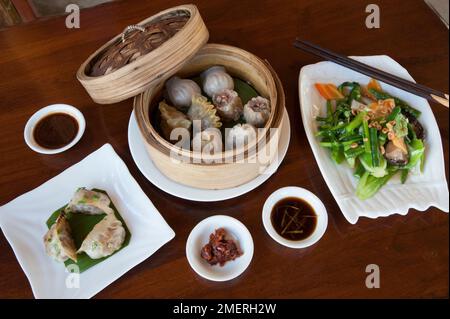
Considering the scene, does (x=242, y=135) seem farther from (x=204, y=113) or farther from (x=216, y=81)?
(x=216, y=81)

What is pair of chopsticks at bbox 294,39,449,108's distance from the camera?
1632 millimetres

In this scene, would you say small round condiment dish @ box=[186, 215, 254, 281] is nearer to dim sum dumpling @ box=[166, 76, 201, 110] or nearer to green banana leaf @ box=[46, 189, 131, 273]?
green banana leaf @ box=[46, 189, 131, 273]

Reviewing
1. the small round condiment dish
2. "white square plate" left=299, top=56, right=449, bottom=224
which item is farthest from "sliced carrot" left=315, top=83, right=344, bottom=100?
the small round condiment dish

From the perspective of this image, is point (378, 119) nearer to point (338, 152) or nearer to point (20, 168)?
point (338, 152)

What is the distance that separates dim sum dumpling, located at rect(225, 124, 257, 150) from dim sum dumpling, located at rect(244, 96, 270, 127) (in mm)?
69

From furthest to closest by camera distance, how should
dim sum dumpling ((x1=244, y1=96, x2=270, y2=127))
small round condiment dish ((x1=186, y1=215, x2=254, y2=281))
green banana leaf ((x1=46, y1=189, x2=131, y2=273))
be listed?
dim sum dumpling ((x1=244, y1=96, x2=270, y2=127)), green banana leaf ((x1=46, y1=189, x2=131, y2=273)), small round condiment dish ((x1=186, y1=215, x2=254, y2=281))

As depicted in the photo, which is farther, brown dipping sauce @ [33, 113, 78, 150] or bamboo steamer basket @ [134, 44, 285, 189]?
brown dipping sauce @ [33, 113, 78, 150]

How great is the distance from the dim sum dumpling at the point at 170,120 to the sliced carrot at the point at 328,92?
0.61 meters

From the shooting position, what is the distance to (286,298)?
1369 millimetres

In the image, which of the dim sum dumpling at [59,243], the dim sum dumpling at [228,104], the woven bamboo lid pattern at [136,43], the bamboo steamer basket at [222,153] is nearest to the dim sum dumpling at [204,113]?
the dim sum dumpling at [228,104]

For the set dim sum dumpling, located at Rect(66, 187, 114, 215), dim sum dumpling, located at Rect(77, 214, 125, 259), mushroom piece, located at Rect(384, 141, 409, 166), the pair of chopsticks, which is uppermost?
the pair of chopsticks

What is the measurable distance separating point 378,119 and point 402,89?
0.20m

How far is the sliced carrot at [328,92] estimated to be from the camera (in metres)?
1.76

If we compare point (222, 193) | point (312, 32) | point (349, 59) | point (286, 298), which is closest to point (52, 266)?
point (222, 193)
